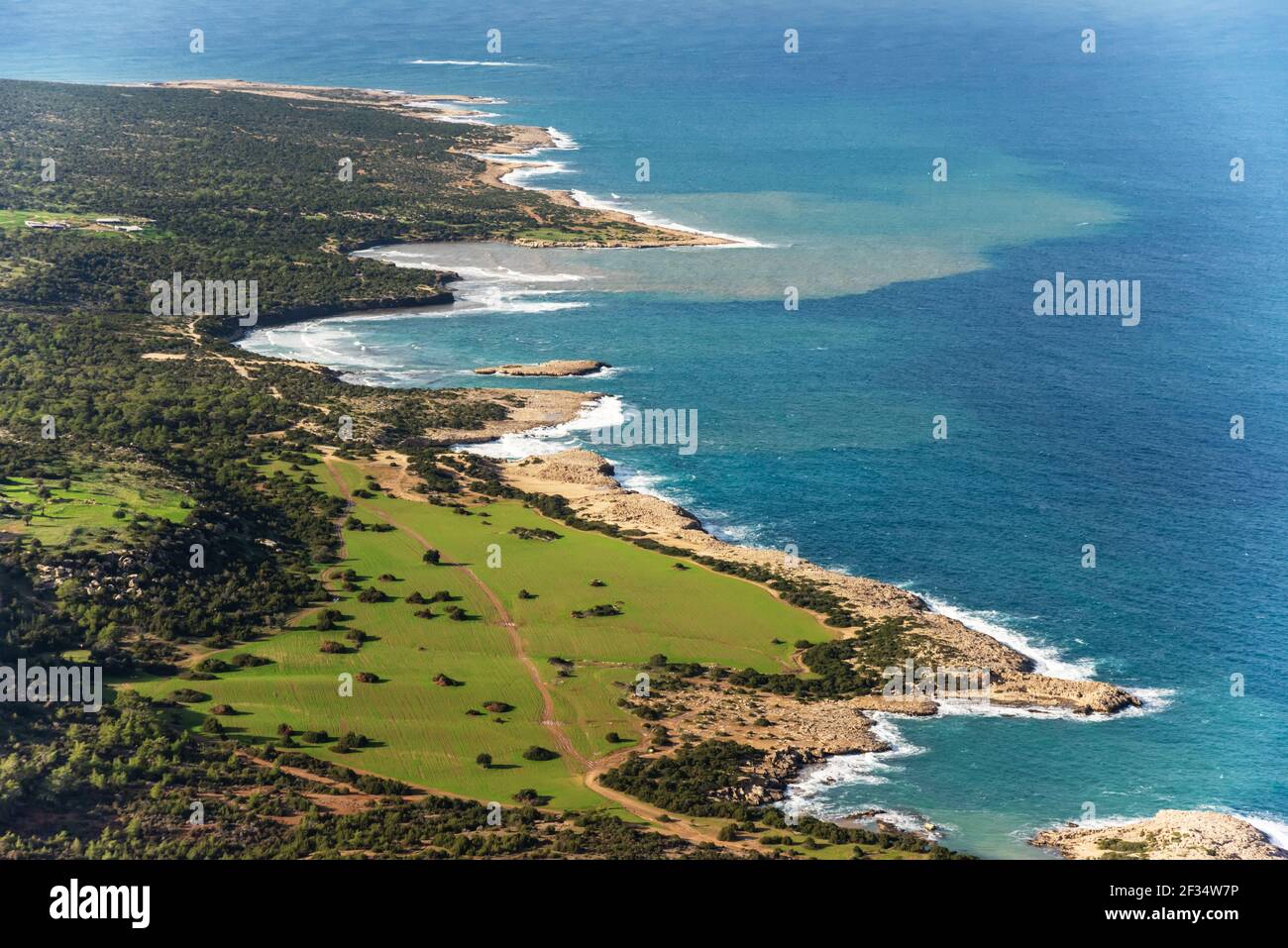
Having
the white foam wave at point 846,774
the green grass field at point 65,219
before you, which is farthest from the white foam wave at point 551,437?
the green grass field at point 65,219

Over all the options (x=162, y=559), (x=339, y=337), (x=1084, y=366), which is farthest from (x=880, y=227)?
(x=162, y=559)

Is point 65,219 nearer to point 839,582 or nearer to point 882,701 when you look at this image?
point 839,582

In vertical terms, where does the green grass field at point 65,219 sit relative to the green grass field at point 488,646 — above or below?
above

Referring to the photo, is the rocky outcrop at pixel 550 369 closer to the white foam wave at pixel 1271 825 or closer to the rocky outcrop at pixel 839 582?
the rocky outcrop at pixel 839 582

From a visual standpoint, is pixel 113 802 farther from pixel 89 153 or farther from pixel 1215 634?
pixel 89 153

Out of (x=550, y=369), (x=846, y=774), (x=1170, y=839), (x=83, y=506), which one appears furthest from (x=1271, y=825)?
(x=550, y=369)
